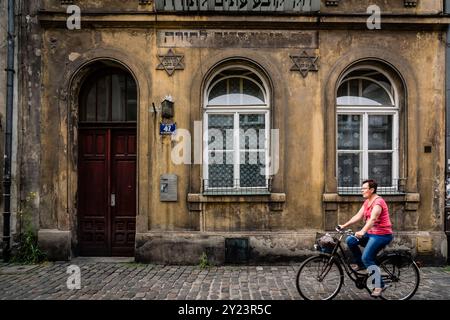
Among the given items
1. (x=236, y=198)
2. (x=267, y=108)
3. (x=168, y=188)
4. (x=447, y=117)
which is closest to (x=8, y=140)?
(x=168, y=188)

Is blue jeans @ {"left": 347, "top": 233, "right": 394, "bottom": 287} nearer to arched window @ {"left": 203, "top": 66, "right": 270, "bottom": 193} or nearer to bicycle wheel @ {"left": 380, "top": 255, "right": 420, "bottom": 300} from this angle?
bicycle wheel @ {"left": 380, "top": 255, "right": 420, "bottom": 300}

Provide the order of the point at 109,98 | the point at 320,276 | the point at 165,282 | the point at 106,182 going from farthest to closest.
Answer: the point at 109,98 → the point at 106,182 → the point at 165,282 → the point at 320,276

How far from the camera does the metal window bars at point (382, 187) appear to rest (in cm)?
782

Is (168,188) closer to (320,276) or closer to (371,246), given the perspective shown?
(320,276)

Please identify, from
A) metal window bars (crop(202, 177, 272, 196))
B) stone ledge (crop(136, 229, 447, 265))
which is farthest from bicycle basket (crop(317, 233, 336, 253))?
metal window bars (crop(202, 177, 272, 196))

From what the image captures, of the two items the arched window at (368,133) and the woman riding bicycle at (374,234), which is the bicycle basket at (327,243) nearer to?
the woman riding bicycle at (374,234)

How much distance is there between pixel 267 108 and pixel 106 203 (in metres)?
4.38

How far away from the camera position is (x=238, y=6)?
775cm

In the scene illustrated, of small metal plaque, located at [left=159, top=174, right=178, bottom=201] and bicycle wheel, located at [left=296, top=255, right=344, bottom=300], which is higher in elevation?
small metal plaque, located at [left=159, top=174, right=178, bottom=201]

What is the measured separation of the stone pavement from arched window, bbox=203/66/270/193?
195 centimetres

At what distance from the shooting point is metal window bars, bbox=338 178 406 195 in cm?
782

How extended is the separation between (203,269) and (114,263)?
6.57 ft

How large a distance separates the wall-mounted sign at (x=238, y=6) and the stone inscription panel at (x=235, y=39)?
454 millimetres
